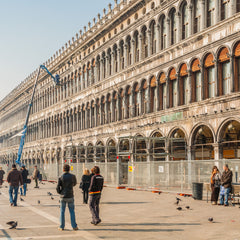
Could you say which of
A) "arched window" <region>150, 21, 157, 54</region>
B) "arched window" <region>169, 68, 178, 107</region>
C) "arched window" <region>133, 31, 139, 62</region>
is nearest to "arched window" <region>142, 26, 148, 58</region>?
"arched window" <region>150, 21, 157, 54</region>

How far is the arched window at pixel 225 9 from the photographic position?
28422 mm

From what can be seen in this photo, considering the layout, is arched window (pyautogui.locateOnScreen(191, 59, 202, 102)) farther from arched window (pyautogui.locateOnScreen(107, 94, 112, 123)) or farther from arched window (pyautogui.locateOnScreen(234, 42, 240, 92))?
arched window (pyautogui.locateOnScreen(107, 94, 112, 123))

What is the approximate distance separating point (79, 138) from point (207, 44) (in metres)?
25.9

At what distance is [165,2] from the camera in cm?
3491

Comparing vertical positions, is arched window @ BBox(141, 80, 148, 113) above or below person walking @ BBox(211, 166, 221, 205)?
above

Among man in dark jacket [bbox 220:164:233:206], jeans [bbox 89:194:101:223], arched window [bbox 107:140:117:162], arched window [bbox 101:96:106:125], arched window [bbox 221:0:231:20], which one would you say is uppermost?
arched window [bbox 221:0:231:20]

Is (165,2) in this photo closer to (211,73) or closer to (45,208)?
(211,73)

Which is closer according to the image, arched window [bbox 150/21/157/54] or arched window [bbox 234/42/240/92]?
arched window [bbox 234/42/240/92]

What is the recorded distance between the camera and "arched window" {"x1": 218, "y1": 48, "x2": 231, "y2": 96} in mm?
28359

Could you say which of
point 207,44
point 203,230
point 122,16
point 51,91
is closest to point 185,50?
point 207,44

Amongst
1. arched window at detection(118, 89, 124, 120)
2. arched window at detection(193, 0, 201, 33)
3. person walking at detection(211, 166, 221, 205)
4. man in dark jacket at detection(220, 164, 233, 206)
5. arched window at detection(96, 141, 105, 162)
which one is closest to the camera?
man in dark jacket at detection(220, 164, 233, 206)

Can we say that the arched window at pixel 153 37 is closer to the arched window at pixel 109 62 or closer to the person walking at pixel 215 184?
the arched window at pixel 109 62

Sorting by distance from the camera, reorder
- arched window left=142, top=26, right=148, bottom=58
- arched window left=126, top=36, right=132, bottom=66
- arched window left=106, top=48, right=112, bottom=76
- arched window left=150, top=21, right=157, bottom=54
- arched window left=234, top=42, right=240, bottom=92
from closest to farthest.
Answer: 1. arched window left=234, top=42, right=240, bottom=92
2. arched window left=150, top=21, right=157, bottom=54
3. arched window left=142, top=26, right=148, bottom=58
4. arched window left=126, top=36, right=132, bottom=66
5. arched window left=106, top=48, right=112, bottom=76

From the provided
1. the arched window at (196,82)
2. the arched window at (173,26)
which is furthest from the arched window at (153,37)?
the arched window at (196,82)
